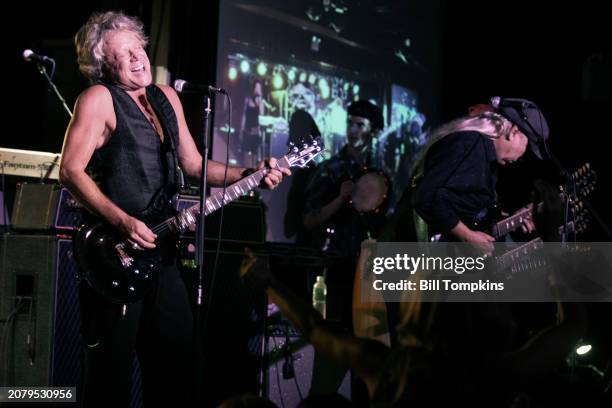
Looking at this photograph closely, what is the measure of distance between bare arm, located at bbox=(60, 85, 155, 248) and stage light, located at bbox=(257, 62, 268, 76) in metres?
2.89

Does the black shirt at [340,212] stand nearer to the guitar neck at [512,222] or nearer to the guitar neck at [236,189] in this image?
the guitar neck at [512,222]

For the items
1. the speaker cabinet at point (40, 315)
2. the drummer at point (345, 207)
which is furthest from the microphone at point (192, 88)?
the drummer at point (345, 207)

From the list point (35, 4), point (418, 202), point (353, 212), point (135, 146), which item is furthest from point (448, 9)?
point (135, 146)

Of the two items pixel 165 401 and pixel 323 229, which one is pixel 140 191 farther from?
pixel 323 229

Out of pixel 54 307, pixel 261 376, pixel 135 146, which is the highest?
pixel 135 146

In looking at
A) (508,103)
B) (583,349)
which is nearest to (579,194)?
(508,103)

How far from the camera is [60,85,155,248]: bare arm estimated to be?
3502 mm

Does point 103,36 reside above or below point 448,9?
below

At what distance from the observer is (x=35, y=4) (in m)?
6.64

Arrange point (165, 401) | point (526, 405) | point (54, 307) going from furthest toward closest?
1. point (54, 307)
2. point (165, 401)
3. point (526, 405)

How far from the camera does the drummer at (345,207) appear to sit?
554 centimetres

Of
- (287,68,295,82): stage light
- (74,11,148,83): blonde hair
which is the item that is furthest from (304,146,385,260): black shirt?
(74,11,148,83): blonde hair

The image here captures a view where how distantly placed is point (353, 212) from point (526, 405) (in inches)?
136

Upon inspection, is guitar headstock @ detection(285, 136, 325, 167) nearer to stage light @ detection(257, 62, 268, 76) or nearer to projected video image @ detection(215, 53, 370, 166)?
projected video image @ detection(215, 53, 370, 166)
